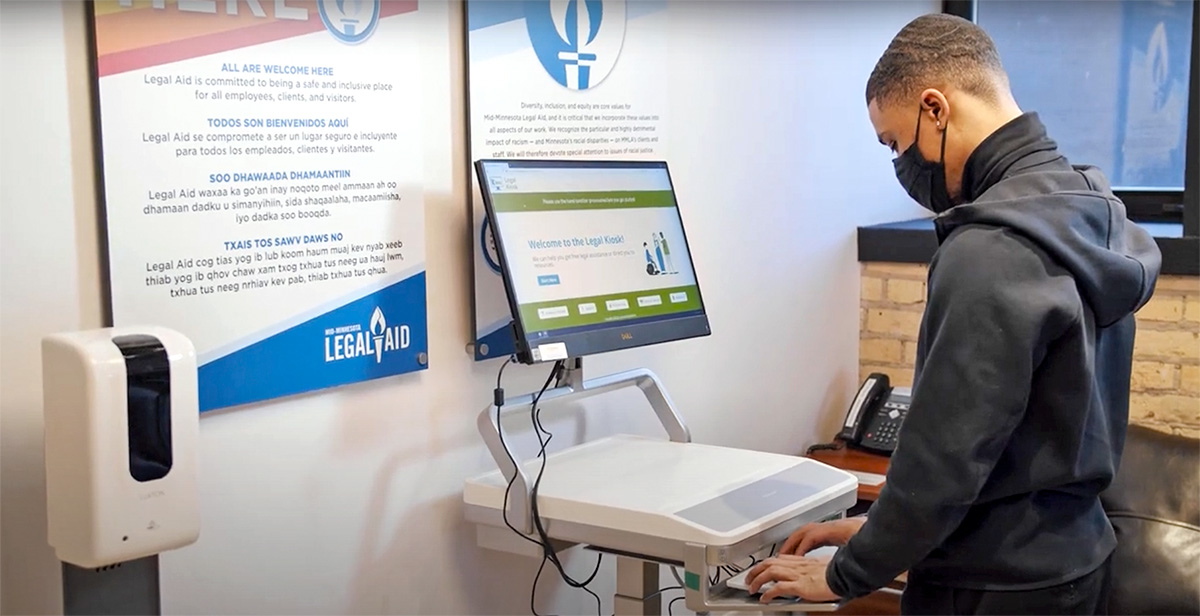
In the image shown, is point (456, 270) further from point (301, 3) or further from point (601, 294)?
point (301, 3)

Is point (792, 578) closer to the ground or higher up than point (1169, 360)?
closer to the ground

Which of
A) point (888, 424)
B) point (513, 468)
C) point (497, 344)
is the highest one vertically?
point (497, 344)

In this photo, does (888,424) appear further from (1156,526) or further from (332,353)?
(332,353)

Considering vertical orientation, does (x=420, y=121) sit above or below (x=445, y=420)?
above

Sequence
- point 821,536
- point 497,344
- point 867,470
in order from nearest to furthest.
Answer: point 821,536, point 497,344, point 867,470

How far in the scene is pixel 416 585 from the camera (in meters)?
2.52

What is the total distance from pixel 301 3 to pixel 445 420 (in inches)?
34.7

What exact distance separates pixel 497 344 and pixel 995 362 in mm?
1224

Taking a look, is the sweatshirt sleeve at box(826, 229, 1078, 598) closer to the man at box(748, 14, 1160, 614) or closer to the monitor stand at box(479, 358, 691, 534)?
the man at box(748, 14, 1160, 614)

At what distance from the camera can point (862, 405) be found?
3.54 meters

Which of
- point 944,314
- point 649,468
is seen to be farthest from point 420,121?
point 944,314

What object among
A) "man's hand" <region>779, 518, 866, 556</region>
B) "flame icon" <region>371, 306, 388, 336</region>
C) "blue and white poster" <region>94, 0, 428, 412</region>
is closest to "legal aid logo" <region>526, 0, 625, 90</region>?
"blue and white poster" <region>94, 0, 428, 412</region>

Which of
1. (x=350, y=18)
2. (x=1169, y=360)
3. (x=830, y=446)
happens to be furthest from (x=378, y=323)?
(x=1169, y=360)

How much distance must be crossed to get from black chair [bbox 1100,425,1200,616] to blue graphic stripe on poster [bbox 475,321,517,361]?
1366 mm
